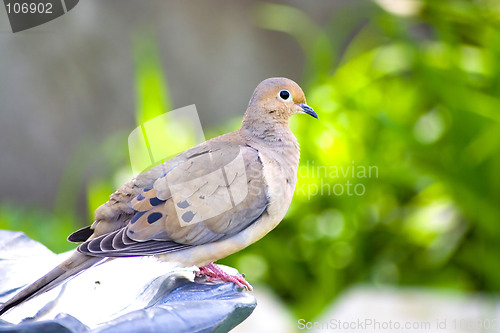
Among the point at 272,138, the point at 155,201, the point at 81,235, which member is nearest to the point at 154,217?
the point at 155,201

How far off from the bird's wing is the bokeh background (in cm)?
180

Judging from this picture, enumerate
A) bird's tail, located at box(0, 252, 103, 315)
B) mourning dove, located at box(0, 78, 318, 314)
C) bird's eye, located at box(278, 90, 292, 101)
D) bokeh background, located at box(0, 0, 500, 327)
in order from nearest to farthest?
bird's tail, located at box(0, 252, 103, 315), mourning dove, located at box(0, 78, 318, 314), bird's eye, located at box(278, 90, 292, 101), bokeh background, located at box(0, 0, 500, 327)

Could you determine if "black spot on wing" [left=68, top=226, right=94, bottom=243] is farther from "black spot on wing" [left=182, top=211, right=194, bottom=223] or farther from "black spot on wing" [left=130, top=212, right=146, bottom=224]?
"black spot on wing" [left=182, top=211, right=194, bottom=223]

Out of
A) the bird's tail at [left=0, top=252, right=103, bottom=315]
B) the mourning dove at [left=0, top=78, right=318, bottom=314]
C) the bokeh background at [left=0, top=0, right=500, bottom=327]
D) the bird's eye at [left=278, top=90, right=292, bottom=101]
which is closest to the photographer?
the bird's tail at [left=0, top=252, right=103, bottom=315]

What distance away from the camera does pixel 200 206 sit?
168 centimetres

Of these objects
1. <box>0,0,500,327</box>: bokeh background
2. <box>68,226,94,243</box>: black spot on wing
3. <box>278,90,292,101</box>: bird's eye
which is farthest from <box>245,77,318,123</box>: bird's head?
<box>0,0,500,327</box>: bokeh background

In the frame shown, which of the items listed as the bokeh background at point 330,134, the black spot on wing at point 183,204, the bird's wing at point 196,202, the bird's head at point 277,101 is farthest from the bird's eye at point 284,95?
the bokeh background at point 330,134

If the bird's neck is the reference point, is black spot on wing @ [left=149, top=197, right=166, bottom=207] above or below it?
below

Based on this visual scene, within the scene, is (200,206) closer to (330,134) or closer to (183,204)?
(183,204)

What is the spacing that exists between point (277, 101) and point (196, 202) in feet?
1.20

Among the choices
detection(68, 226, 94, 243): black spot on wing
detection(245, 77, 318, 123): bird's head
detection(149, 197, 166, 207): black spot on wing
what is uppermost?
detection(245, 77, 318, 123): bird's head

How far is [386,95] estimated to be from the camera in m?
4.09

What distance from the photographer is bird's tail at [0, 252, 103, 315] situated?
1.38 meters

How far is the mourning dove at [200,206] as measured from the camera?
162cm
